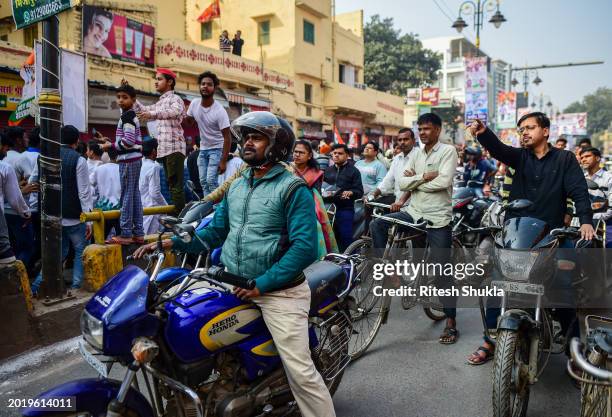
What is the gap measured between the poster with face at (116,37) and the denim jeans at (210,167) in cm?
937

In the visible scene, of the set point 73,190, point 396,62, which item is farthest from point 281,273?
point 396,62

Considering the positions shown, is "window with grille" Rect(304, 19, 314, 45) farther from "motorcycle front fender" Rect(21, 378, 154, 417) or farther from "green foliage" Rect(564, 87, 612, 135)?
"green foliage" Rect(564, 87, 612, 135)

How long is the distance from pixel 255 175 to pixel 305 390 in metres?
1.19

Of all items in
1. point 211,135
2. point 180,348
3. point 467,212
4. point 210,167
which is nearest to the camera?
point 180,348

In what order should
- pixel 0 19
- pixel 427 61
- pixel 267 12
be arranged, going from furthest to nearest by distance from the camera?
pixel 427 61 → pixel 267 12 → pixel 0 19

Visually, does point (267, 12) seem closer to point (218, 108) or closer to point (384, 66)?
point (384, 66)

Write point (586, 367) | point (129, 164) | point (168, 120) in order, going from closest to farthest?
point (586, 367)
point (129, 164)
point (168, 120)

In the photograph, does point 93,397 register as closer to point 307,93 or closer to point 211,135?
point 211,135

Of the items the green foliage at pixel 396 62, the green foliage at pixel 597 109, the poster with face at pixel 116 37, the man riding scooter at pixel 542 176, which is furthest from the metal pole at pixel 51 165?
the green foliage at pixel 597 109

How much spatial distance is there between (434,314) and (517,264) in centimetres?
236

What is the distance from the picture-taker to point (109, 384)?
232cm

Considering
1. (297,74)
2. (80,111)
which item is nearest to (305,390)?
(80,111)

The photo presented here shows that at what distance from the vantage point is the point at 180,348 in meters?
2.48

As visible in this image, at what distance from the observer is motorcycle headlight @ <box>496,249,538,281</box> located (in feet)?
11.2
